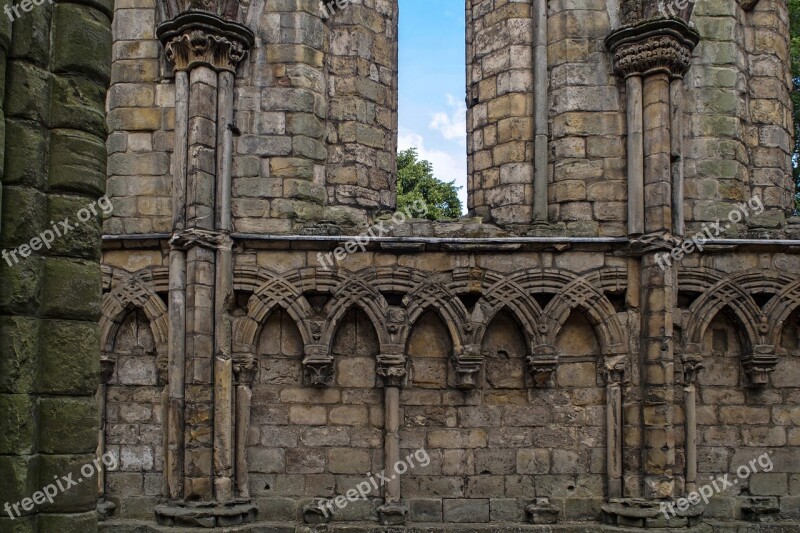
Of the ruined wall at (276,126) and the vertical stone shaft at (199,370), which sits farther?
the ruined wall at (276,126)

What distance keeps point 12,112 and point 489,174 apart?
21.5 ft

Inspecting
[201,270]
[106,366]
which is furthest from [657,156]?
[106,366]

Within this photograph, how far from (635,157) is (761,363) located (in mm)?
2639

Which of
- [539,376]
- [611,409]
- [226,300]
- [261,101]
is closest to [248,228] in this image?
[226,300]

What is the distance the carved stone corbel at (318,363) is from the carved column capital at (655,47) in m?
4.52

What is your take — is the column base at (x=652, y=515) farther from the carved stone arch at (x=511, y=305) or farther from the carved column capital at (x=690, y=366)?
A: the carved stone arch at (x=511, y=305)

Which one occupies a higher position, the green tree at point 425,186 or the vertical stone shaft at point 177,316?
the green tree at point 425,186

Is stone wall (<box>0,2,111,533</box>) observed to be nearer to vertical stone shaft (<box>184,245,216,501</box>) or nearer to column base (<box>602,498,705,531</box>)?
vertical stone shaft (<box>184,245,216,501</box>)

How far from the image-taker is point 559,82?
9445 millimetres

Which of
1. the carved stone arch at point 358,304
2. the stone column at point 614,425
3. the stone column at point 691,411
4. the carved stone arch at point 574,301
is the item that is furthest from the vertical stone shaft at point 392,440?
the stone column at point 691,411

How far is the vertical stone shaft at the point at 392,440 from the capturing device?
28.9ft

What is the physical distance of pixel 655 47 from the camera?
29.2 feet

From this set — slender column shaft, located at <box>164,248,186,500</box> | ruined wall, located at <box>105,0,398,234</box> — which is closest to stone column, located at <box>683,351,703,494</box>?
ruined wall, located at <box>105,0,398,234</box>

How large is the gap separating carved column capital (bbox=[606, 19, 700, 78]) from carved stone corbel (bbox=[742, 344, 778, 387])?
3.15m
